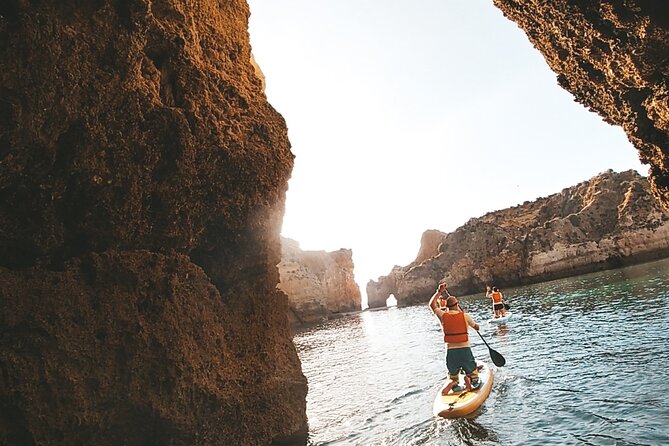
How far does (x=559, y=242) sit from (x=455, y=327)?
1781 inches

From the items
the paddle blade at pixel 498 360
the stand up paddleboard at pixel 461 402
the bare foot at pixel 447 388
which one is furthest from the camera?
the paddle blade at pixel 498 360

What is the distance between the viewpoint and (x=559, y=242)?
48.1 metres

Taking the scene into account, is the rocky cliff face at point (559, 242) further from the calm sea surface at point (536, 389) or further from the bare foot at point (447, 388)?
the bare foot at point (447, 388)

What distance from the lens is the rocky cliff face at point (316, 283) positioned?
5671 cm

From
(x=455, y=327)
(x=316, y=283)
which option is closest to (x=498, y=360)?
(x=455, y=327)

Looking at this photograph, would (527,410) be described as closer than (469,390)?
Yes

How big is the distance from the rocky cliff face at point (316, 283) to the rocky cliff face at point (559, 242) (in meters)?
11.3

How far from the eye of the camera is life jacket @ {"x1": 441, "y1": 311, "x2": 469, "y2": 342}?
970 centimetres

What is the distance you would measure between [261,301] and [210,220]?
2.13 meters

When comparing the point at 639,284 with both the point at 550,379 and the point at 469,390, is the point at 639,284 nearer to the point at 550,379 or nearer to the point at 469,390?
the point at 550,379

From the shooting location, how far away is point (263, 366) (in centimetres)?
816

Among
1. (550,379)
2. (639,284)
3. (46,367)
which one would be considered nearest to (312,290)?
(639,284)

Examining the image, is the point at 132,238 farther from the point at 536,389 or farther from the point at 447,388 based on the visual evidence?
the point at 536,389

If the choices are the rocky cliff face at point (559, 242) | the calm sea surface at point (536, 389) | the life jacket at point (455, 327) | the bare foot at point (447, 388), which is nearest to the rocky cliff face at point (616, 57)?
the calm sea surface at point (536, 389)
